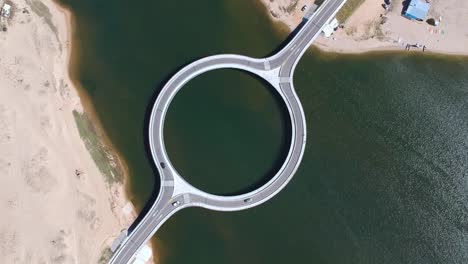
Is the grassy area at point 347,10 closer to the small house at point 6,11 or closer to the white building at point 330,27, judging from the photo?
the white building at point 330,27

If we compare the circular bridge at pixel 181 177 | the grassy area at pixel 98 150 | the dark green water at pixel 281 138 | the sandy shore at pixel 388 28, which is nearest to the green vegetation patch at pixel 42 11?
the dark green water at pixel 281 138

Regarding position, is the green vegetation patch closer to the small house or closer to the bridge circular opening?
the small house

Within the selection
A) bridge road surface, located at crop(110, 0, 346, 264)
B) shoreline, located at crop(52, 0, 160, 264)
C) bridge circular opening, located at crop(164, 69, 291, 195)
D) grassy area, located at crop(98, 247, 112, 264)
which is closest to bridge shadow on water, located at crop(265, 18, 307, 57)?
bridge road surface, located at crop(110, 0, 346, 264)

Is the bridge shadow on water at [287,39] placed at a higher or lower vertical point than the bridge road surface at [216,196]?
higher

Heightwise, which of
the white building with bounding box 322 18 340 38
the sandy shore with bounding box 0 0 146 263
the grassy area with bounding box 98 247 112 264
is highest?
the white building with bounding box 322 18 340 38

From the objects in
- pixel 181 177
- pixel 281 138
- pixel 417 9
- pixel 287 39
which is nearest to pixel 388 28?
pixel 417 9
